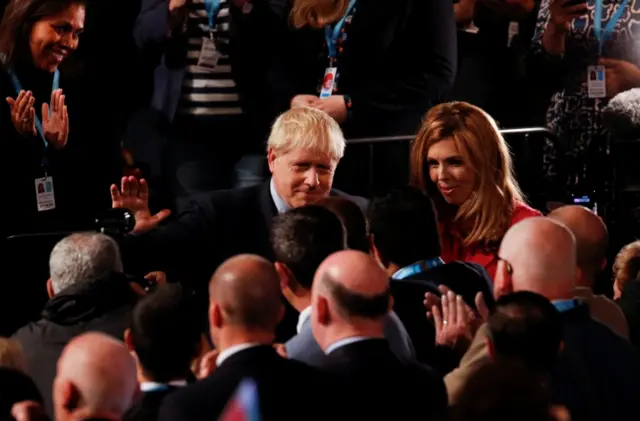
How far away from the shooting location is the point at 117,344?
313cm

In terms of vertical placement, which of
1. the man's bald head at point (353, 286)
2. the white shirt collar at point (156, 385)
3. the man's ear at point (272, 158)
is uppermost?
the man's ear at point (272, 158)

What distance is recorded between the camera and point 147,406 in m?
3.20

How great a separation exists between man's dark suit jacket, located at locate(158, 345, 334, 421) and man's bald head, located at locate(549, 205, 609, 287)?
51.4 inches

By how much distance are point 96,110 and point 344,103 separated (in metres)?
1.20

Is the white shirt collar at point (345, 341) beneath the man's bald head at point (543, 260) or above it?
beneath

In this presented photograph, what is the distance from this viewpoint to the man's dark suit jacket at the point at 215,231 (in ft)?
17.5

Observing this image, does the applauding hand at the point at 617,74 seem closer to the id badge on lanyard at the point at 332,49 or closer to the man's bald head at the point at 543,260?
the id badge on lanyard at the point at 332,49

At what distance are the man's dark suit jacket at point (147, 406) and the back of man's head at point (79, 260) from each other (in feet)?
3.44

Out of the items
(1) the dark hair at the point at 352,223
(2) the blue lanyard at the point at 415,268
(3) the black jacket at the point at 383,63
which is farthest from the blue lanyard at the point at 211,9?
(2) the blue lanyard at the point at 415,268

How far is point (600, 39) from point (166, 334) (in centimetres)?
463

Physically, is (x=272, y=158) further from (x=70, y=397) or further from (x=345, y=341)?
(x=70, y=397)

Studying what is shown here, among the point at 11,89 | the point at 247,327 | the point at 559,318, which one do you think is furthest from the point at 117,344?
the point at 11,89

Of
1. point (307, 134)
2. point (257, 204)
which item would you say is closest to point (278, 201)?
point (257, 204)

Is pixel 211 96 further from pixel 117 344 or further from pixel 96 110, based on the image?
pixel 117 344
